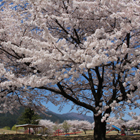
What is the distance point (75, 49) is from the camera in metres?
5.48

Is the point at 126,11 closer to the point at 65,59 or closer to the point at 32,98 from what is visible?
the point at 65,59

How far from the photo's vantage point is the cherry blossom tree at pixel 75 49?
11.1 feet

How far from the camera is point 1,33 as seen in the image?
6.31 meters

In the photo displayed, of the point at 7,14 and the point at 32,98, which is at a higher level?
the point at 7,14

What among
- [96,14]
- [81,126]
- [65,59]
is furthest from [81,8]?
[81,126]

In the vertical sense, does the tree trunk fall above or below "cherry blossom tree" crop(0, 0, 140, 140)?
below

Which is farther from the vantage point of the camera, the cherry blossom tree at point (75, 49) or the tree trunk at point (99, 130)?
the tree trunk at point (99, 130)

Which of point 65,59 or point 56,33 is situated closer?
point 65,59

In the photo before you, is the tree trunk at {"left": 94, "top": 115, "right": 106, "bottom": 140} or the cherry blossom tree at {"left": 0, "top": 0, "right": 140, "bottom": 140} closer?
the cherry blossom tree at {"left": 0, "top": 0, "right": 140, "bottom": 140}

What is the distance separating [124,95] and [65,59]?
10.3ft

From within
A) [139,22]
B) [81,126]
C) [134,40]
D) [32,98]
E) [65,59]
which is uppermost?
[134,40]

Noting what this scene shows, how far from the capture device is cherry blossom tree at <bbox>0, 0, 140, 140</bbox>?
339 centimetres

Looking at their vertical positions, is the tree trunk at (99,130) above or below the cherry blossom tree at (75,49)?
below

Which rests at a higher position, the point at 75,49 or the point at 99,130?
the point at 75,49
